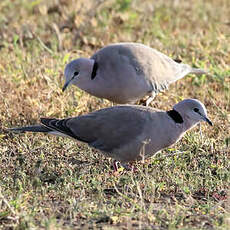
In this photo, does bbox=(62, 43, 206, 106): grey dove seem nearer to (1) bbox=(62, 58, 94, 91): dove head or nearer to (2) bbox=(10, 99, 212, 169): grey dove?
(1) bbox=(62, 58, 94, 91): dove head

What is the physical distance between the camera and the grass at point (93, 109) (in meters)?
3.90

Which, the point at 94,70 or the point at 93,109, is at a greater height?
the point at 94,70

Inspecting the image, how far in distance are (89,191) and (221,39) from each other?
4134 mm

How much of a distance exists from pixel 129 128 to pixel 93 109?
60.8 inches

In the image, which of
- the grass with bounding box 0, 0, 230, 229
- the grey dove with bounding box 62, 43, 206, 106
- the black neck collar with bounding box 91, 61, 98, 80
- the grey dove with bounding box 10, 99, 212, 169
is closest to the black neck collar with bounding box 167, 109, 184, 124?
the grey dove with bounding box 10, 99, 212, 169

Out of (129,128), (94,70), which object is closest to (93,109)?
(94,70)

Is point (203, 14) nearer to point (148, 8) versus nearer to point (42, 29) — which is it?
point (148, 8)

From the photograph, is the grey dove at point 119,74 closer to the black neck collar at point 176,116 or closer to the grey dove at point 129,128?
the grey dove at point 129,128

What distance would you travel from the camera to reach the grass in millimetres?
3898

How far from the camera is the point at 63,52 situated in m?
7.59

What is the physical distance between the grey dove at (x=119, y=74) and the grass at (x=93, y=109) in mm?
370

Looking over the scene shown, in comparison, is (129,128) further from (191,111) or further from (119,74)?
(119,74)

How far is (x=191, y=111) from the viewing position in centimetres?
484

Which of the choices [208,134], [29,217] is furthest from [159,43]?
[29,217]
